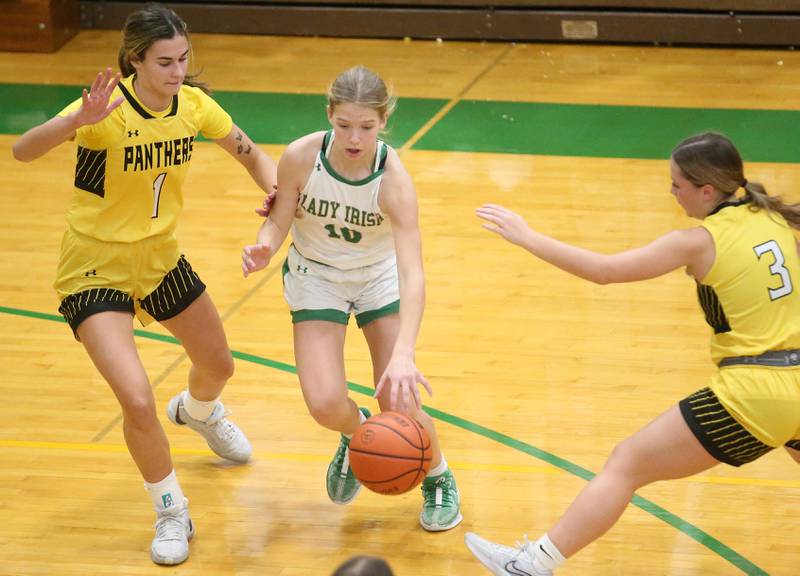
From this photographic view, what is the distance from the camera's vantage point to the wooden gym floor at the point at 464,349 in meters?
5.38

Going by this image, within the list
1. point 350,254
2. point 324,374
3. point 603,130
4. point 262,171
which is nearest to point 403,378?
point 324,374

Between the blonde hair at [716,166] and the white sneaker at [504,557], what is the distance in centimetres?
153

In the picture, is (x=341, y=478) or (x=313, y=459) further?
(x=313, y=459)

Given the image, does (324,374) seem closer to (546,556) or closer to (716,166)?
(546,556)

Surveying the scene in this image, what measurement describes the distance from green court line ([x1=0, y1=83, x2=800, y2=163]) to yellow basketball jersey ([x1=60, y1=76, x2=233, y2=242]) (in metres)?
5.30

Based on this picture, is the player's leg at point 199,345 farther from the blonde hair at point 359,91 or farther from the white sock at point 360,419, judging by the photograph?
the blonde hair at point 359,91

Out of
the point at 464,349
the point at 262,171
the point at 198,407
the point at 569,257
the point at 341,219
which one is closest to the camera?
the point at 569,257

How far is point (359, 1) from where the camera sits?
13633 mm

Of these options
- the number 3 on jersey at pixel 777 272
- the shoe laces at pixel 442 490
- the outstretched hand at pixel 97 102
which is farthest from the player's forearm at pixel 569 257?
the outstretched hand at pixel 97 102

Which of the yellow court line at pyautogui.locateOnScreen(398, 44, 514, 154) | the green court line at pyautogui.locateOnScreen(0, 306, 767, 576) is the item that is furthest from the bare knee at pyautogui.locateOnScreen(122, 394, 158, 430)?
the yellow court line at pyautogui.locateOnScreen(398, 44, 514, 154)

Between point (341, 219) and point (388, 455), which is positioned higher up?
point (341, 219)

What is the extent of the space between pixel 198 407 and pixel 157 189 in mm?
1139

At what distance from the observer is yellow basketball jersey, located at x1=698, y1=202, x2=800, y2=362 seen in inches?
175

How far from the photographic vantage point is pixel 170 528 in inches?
207
